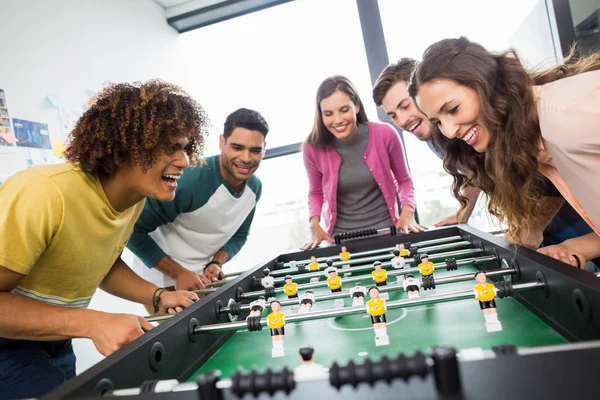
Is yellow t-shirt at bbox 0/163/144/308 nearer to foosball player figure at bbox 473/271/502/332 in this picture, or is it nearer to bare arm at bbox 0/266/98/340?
bare arm at bbox 0/266/98/340

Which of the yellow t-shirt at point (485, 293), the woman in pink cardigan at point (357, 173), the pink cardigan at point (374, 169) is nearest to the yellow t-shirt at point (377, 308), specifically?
the yellow t-shirt at point (485, 293)

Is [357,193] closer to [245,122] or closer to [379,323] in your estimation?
[245,122]

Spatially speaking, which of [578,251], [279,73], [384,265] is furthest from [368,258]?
[279,73]

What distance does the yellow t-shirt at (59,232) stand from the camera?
3.31ft

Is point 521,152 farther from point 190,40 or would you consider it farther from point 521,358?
point 190,40

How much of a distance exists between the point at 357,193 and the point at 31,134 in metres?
1.97

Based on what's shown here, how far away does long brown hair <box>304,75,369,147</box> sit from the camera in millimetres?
2320

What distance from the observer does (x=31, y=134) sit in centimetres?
244

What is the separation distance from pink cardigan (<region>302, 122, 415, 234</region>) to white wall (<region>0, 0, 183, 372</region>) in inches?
62.1

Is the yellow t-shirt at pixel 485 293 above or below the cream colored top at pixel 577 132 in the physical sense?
below

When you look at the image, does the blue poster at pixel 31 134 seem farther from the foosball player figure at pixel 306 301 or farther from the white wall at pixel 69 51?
the foosball player figure at pixel 306 301

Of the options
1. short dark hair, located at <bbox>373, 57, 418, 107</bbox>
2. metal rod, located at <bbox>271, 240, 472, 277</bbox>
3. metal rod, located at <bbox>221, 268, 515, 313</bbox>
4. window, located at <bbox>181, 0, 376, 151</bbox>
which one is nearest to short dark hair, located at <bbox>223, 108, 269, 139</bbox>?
short dark hair, located at <bbox>373, 57, 418, 107</bbox>

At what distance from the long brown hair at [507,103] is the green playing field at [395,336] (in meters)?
0.45

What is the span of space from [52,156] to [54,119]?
0.24 metres
